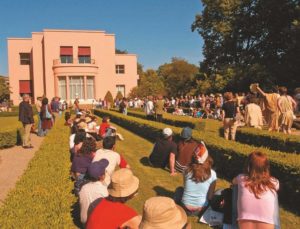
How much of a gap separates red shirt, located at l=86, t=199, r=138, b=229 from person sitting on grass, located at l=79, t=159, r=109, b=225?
95 cm

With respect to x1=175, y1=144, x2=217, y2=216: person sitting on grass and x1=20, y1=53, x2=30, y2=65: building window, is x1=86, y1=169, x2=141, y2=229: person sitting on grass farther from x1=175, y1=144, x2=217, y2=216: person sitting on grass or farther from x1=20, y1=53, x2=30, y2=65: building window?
x1=20, y1=53, x2=30, y2=65: building window

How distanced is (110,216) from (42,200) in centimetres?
136

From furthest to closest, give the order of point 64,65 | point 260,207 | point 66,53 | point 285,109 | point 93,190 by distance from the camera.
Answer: point 66,53, point 64,65, point 285,109, point 93,190, point 260,207

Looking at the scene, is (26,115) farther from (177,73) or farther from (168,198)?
(177,73)

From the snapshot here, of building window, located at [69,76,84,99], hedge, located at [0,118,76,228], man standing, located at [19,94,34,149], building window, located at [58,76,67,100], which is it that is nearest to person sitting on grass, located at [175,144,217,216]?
hedge, located at [0,118,76,228]

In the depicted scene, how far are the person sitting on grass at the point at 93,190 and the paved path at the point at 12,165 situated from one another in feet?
8.01

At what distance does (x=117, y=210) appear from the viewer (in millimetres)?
3535

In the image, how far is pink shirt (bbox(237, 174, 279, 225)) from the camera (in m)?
4.06

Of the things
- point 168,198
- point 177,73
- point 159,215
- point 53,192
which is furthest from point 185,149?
point 177,73

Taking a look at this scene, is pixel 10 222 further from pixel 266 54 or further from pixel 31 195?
pixel 266 54

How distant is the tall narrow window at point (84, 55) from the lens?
152ft

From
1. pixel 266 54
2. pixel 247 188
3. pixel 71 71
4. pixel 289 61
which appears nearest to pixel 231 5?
pixel 266 54

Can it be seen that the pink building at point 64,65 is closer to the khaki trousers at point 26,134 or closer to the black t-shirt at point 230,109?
the khaki trousers at point 26,134

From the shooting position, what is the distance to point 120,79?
168 feet
